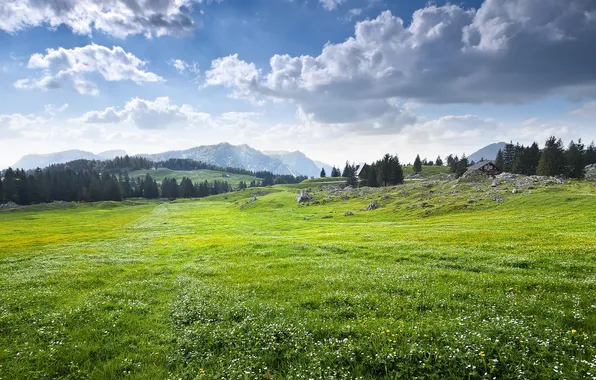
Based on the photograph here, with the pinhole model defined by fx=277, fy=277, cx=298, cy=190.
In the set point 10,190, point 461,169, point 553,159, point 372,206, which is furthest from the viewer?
point 461,169

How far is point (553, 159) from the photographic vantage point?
108 metres

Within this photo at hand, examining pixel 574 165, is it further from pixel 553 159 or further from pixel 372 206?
pixel 372 206

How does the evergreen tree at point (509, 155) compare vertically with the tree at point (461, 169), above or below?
above

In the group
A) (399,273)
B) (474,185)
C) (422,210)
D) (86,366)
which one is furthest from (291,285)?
(474,185)

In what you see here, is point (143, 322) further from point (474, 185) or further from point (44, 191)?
point (44, 191)

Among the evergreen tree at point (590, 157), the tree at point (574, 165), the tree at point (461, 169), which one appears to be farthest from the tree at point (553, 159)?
the evergreen tree at point (590, 157)

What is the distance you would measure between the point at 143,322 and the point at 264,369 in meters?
7.06

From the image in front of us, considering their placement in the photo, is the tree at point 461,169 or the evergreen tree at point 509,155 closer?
the tree at point 461,169

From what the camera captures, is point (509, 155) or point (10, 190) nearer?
point (10, 190)

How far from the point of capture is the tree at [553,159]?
107938 mm

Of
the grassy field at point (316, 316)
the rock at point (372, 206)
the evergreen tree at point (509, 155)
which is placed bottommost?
the rock at point (372, 206)

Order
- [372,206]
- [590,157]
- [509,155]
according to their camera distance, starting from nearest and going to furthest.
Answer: [372,206]
[590,157]
[509,155]

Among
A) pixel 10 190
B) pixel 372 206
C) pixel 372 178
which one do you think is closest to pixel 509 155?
pixel 372 178

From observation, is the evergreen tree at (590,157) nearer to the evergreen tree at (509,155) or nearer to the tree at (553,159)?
the evergreen tree at (509,155)
